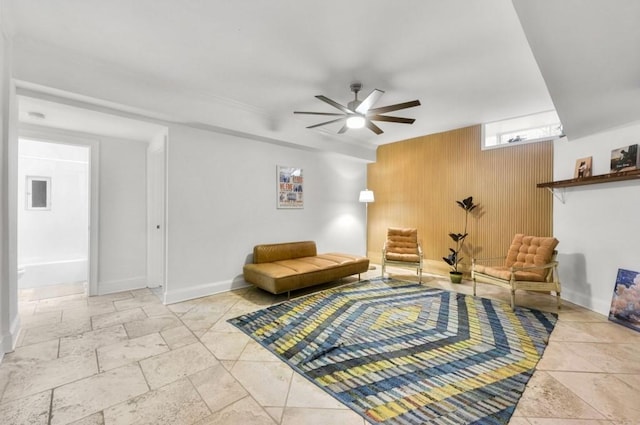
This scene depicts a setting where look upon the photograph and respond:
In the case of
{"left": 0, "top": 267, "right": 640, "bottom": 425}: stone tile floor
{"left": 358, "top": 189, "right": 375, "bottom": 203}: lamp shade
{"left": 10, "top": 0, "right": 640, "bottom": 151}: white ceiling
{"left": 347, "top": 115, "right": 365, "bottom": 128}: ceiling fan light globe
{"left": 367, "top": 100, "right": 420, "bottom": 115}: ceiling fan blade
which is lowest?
{"left": 0, "top": 267, "right": 640, "bottom": 425}: stone tile floor

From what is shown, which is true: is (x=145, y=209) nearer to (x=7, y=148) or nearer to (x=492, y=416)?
(x=7, y=148)

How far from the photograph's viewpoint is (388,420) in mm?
1557

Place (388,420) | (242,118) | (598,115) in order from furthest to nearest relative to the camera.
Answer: (242,118) < (598,115) < (388,420)

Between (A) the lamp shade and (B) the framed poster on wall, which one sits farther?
(A) the lamp shade

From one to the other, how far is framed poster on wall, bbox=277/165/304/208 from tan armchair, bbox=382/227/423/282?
6.01ft

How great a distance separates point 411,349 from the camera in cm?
236

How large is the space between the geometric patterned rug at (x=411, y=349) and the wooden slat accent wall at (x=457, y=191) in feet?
4.78

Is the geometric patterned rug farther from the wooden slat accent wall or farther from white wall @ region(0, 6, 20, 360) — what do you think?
white wall @ region(0, 6, 20, 360)

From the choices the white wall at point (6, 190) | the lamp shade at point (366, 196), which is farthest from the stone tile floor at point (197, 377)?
the lamp shade at point (366, 196)

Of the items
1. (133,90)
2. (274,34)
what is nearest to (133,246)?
(133,90)

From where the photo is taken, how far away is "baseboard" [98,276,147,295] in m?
3.84

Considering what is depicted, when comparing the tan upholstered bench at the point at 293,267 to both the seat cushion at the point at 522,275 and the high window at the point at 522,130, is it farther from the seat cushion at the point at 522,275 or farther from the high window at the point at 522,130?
the high window at the point at 522,130

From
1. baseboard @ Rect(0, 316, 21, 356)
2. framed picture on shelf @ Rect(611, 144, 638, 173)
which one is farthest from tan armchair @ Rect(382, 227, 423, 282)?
baseboard @ Rect(0, 316, 21, 356)

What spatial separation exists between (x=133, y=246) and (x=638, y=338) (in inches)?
244
